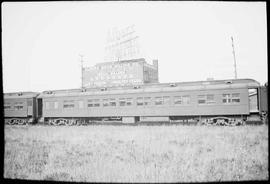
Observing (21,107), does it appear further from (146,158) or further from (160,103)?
(146,158)

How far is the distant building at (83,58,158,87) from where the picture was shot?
3488 centimetres

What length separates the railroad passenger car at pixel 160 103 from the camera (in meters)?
13.3

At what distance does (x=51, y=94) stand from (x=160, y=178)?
15.4 meters

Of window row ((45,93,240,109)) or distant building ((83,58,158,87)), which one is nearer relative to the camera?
window row ((45,93,240,109))

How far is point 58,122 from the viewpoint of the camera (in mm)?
18125

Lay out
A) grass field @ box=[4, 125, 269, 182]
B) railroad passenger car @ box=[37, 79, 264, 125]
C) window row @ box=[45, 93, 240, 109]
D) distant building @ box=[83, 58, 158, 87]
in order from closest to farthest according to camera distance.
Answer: grass field @ box=[4, 125, 269, 182], railroad passenger car @ box=[37, 79, 264, 125], window row @ box=[45, 93, 240, 109], distant building @ box=[83, 58, 158, 87]

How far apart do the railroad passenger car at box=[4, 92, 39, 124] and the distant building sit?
16226mm

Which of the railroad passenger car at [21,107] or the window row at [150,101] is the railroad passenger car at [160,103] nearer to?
the window row at [150,101]

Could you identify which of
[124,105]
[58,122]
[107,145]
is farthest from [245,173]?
[58,122]

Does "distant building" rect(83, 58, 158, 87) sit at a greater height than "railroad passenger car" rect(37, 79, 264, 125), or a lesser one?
greater

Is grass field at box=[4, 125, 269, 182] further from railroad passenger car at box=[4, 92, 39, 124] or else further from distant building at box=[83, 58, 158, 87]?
distant building at box=[83, 58, 158, 87]

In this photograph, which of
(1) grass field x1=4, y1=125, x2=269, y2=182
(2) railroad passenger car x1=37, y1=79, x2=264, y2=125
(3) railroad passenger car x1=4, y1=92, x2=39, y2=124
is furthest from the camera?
(3) railroad passenger car x1=4, y1=92, x2=39, y2=124

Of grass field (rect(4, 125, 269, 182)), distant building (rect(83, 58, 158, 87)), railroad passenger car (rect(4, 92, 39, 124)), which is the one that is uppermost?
distant building (rect(83, 58, 158, 87))

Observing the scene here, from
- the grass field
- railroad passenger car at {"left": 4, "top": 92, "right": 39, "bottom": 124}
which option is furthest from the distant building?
the grass field
